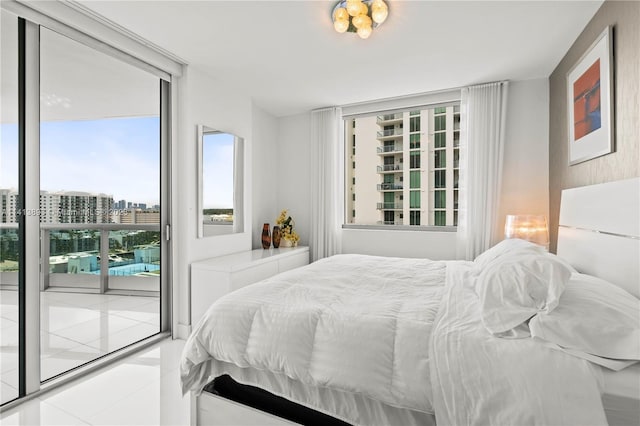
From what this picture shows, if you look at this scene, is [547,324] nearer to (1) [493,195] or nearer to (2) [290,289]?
(2) [290,289]

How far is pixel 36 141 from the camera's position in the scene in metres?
2.12

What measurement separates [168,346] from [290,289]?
5.75ft

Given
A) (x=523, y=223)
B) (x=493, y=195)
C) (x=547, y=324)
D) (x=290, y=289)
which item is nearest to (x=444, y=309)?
(x=547, y=324)

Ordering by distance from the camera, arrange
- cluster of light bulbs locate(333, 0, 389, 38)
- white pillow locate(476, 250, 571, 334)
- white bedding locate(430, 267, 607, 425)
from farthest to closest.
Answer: cluster of light bulbs locate(333, 0, 389, 38), white pillow locate(476, 250, 571, 334), white bedding locate(430, 267, 607, 425)

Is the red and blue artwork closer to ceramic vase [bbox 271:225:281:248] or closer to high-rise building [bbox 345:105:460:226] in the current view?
high-rise building [bbox 345:105:460:226]

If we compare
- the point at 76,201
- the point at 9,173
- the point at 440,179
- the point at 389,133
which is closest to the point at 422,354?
the point at 9,173

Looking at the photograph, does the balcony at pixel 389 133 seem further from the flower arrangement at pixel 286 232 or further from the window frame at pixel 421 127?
the flower arrangement at pixel 286 232

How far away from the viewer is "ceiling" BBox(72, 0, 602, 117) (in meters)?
2.21

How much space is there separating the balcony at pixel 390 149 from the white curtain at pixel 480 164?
882 mm

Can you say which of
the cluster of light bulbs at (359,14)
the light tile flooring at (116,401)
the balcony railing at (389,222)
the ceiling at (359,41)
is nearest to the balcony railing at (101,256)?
the light tile flooring at (116,401)

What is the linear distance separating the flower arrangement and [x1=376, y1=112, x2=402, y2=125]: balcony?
5.85ft

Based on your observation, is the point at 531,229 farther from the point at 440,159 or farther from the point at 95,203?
the point at 95,203

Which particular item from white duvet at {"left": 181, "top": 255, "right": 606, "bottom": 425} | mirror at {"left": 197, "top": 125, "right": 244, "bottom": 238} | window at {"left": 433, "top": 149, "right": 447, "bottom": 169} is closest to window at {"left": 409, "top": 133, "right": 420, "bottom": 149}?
window at {"left": 433, "top": 149, "right": 447, "bottom": 169}

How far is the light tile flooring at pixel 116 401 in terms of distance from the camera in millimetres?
1847
